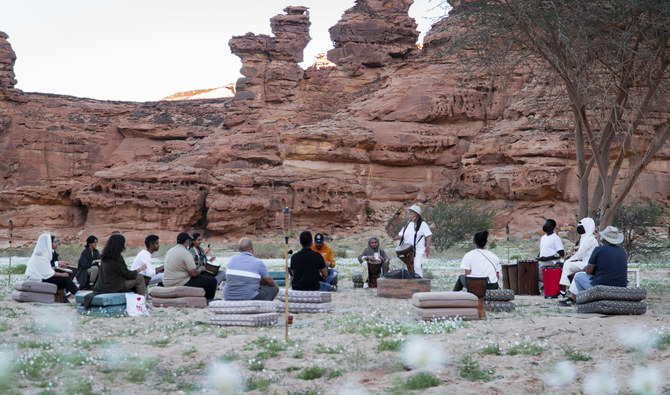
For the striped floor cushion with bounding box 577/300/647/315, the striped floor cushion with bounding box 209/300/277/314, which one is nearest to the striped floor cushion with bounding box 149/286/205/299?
the striped floor cushion with bounding box 209/300/277/314

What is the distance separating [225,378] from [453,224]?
26840 mm

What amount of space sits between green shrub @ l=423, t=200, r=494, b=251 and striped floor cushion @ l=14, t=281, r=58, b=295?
21.8 meters

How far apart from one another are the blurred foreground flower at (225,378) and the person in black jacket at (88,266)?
7599 mm

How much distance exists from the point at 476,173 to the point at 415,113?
6467 millimetres

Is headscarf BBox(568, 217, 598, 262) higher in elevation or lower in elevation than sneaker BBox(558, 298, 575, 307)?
higher

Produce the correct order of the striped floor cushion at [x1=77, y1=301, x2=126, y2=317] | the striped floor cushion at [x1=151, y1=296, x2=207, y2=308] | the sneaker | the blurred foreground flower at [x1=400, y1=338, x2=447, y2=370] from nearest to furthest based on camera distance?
1. the blurred foreground flower at [x1=400, y1=338, x2=447, y2=370]
2. the striped floor cushion at [x1=77, y1=301, x2=126, y2=317]
3. the sneaker
4. the striped floor cushion at [x1=151, y1=296, x2=207, y2=308]

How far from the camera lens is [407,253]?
13.2 meters

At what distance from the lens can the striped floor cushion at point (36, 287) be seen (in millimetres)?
12430

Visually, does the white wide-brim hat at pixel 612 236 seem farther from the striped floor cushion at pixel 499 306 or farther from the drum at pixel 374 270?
→ the drum at pixel 374 270

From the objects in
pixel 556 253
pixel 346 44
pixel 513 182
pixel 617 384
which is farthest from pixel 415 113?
pixel 617 384

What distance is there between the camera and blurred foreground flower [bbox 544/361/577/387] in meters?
6.62

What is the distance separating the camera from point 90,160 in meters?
54.9

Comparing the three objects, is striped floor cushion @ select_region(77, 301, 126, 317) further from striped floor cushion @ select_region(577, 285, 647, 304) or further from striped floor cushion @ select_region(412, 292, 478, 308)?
striped floor cushion @ select_region(577, 285, 647, 304)

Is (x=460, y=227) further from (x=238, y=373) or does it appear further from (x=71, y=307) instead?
(x=238, y=373)
